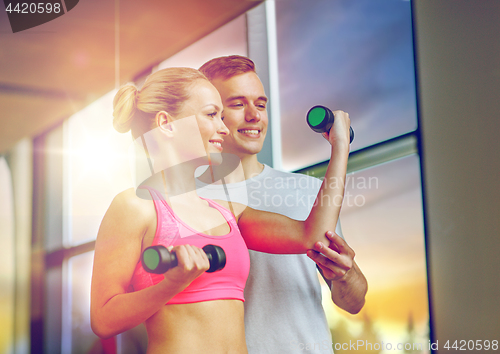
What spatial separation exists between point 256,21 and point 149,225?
82 centimetres

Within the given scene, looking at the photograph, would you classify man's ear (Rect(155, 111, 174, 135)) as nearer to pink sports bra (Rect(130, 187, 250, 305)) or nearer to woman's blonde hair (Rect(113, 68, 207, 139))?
woman's blonde hair (Rect(113, 68, 207, 139))

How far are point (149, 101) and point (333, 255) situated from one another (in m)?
0.58

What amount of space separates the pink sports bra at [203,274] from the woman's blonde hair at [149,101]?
17cm

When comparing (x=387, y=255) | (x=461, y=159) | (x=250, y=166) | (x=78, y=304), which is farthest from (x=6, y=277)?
A: (x=461, y=159)

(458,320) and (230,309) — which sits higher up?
(230,309)

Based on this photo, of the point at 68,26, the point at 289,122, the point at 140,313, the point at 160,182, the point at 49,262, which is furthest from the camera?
the point at 289,122

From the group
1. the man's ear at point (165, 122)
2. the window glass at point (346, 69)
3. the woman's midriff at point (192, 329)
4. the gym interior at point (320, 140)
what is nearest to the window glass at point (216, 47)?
the gym interior at point (320, 140)

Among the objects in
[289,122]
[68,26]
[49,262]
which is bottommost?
[49,262]

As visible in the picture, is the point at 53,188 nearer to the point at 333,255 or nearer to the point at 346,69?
the point at 333,255

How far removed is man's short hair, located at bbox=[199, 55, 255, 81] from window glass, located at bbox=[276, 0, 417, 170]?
16cm

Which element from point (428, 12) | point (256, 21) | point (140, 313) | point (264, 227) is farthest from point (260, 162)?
point (428, 12)

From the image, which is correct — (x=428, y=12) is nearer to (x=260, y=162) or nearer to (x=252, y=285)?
(x=260, y=162)

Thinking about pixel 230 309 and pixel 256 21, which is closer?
pixel 230 309

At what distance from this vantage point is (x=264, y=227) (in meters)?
1.08
